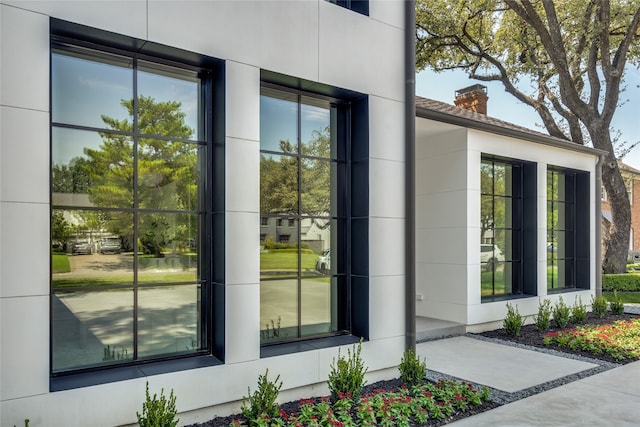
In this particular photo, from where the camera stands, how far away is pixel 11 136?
321cm

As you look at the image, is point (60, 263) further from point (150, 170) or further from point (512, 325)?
point (512, 325)

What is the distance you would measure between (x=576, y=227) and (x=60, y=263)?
10.4 meters

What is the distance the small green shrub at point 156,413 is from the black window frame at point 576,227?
29.4ft

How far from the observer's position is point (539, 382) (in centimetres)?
542

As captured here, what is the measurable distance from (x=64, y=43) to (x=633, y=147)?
19.2 metres

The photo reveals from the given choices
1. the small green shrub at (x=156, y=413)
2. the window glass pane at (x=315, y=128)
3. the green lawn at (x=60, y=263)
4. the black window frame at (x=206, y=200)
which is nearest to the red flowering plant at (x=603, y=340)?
the window glass pane at (x=315, y=128)

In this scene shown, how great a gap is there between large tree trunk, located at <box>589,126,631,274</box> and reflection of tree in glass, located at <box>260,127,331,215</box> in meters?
12.8

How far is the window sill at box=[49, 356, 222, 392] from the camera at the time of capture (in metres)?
3.47

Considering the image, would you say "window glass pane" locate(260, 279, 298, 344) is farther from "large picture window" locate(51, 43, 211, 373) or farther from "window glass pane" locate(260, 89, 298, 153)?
"window glass pane" locate(260, 89, 298, 153)

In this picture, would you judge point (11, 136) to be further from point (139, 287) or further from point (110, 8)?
point (139, 287)

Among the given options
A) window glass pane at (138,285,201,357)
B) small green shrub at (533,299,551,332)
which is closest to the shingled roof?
small green shrub at (533,299,551,332)

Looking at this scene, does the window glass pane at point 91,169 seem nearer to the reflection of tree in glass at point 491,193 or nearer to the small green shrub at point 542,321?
the reflection of tree in glass at point 491,193

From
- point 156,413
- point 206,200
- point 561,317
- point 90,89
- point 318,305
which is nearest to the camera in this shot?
point 156,413

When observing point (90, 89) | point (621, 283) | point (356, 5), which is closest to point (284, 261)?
point (90, 89)
